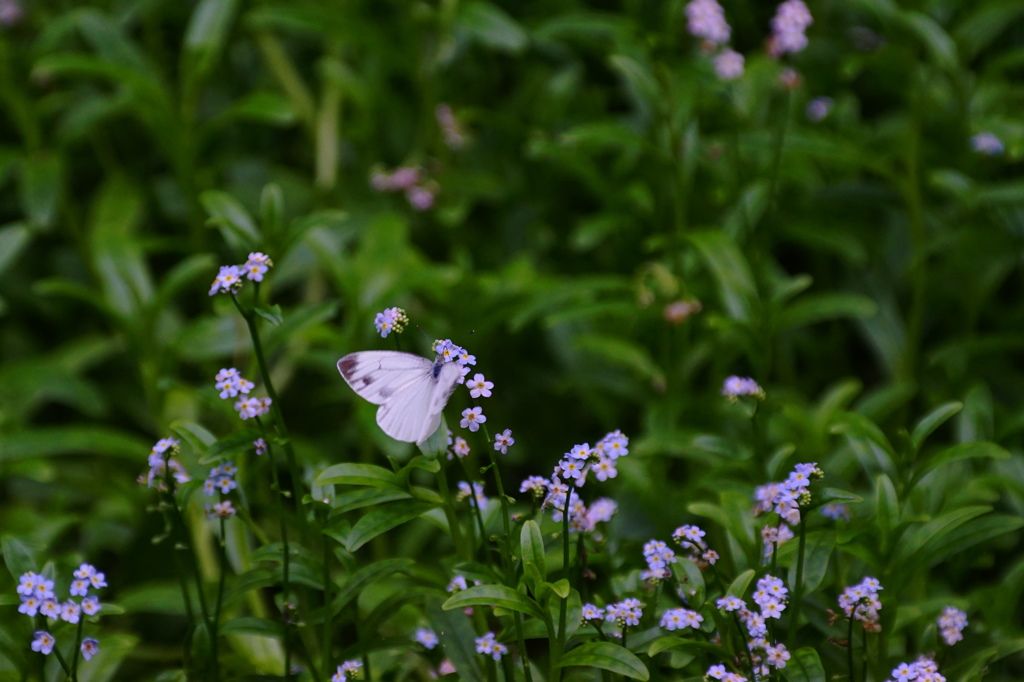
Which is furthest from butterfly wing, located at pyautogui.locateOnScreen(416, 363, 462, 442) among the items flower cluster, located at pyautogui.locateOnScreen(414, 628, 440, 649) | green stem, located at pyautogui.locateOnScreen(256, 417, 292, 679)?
flower cluster, located at pyautogui.locateOnScreen(414, 628, 440, 649)

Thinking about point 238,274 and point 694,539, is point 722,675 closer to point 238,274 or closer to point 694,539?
point 694,539

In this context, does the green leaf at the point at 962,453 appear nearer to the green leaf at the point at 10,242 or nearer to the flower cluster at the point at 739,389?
the flower cluster at the point at 739,389

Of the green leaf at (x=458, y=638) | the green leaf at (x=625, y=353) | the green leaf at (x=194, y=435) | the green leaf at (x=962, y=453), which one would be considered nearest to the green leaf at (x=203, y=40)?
the green leaf at (x=625, y=353)

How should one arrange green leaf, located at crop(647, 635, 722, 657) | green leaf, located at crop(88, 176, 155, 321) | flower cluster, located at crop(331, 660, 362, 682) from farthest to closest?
green leaf, located at crop(88, 176, 155, 321) → flower cluster, located at crop(331, 660, 362, 682) → green leaf, located at crop(647, 635, 722, 657)

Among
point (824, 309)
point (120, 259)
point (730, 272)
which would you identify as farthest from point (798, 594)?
point (120, 259)

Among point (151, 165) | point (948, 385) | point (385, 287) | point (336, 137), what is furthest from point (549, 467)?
point (151, 165)

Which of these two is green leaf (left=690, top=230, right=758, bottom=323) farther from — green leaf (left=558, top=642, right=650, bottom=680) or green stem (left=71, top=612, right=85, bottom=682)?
green stem (left=71, top=612, right=85, bottom=682)

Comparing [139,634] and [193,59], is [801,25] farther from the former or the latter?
[139,634]
